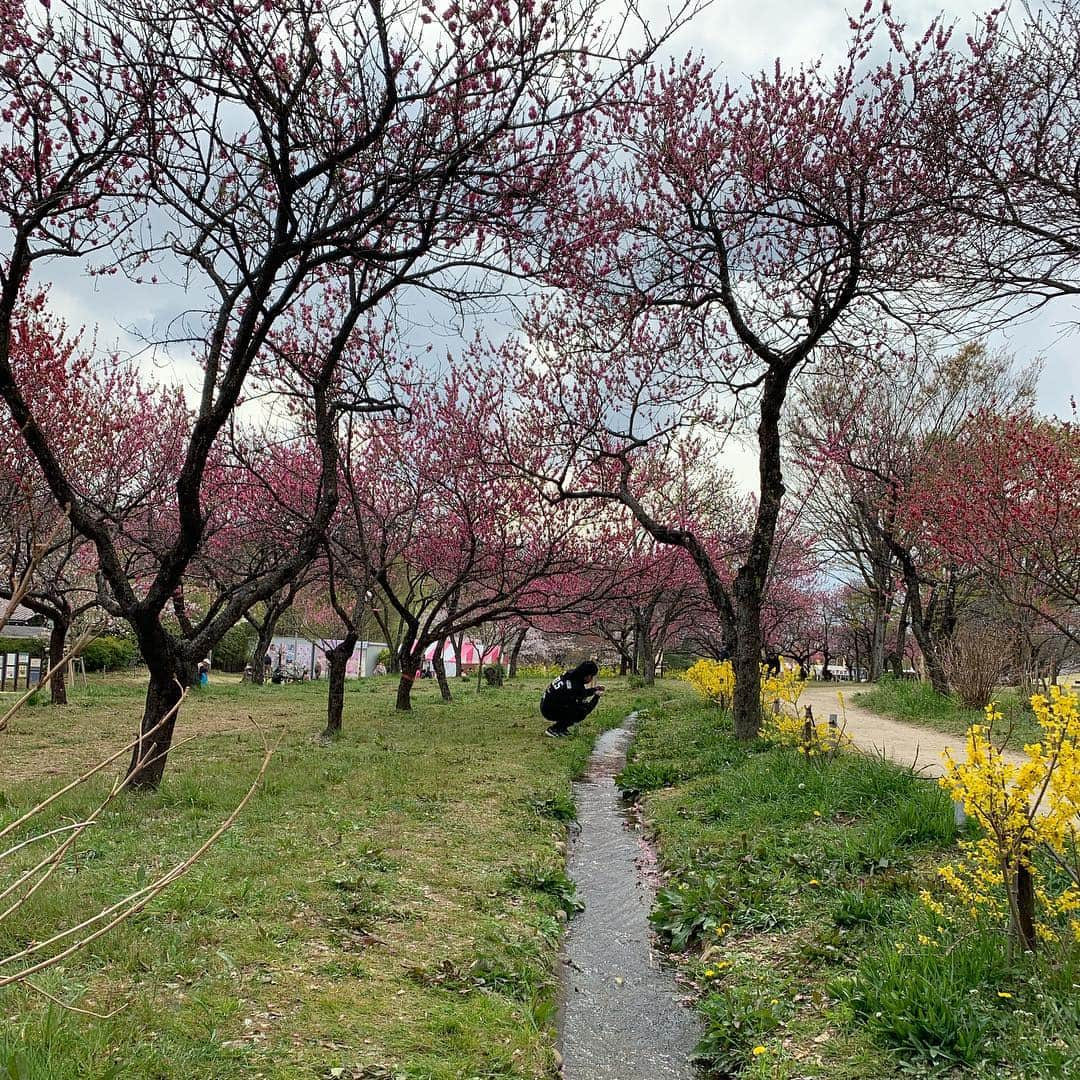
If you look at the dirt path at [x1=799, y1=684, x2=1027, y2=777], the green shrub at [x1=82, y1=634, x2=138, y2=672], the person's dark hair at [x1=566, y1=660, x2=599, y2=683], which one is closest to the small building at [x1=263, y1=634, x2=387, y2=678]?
the green shrub at [x1=82, y1=634, x2=138, y2=672]

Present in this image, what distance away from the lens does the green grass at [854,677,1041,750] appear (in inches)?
425

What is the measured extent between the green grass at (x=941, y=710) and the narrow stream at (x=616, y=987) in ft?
18.7

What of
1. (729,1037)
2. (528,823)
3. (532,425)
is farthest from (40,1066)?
(532,425)

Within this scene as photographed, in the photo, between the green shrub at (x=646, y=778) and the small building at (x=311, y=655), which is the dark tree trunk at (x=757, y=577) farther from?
the small building at (x=311, y=655)

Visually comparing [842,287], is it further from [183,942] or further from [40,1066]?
[40,1066]

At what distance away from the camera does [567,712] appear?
44.8ft

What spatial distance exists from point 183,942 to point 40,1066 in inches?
58.2

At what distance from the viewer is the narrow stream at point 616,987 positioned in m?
4.04

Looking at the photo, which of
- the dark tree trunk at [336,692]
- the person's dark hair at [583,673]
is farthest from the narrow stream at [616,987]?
the person's dark hair at [583,673]

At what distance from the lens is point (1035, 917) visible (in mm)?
4055

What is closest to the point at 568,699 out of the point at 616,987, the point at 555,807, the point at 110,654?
the point at 555,807

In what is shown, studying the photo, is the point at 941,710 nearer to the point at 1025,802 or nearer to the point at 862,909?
the point at 862,909

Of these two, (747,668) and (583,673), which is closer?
(747,668)

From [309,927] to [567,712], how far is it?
30.4 feet
